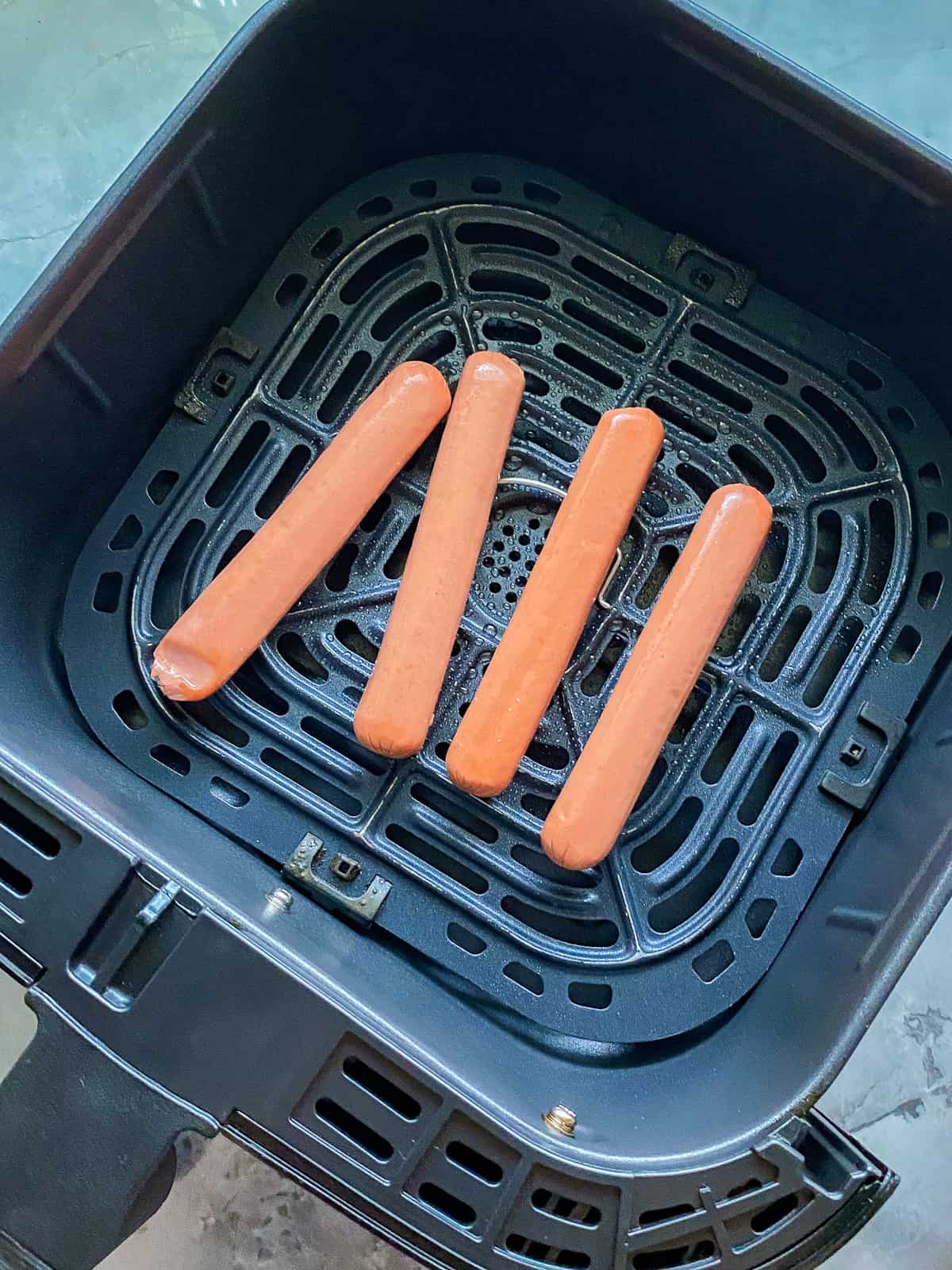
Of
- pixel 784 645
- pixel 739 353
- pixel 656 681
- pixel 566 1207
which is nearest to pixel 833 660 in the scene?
pixel 784 645

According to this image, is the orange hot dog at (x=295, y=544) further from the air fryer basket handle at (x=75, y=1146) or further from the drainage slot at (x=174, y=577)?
the air fryer basket handle at (x=75, y=1146)

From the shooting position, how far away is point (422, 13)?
0.86 m

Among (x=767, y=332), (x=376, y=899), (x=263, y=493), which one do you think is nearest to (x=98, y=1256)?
(x=376, y=899)

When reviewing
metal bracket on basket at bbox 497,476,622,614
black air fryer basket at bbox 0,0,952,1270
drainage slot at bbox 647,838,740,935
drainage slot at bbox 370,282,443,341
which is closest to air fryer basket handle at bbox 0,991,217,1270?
black air fryer basket at bbox 0,0,952,1270

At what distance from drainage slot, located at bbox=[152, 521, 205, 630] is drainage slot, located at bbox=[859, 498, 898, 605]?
0.62 metres

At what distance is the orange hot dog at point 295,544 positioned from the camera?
0.86m

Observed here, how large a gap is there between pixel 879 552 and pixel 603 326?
0.34m

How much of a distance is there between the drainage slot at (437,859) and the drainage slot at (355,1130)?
24cm

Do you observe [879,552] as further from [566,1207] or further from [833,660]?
[566,1207]

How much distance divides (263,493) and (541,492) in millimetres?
265

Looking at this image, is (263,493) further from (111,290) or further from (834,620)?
(834,620)

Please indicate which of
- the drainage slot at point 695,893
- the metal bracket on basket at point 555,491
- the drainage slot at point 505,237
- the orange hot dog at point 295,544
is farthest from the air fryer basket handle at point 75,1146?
the drainage slot at point 505,237

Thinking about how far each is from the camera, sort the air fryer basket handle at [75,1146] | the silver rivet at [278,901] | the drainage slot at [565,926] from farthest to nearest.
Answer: the drainage slot at [565,926] → the silver rivet at [278,901] → the air fryer basket handle at [75,1146]

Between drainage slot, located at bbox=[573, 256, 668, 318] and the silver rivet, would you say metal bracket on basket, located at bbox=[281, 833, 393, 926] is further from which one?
drainage slot, located at bbox=[573, 256, 668, 318]
